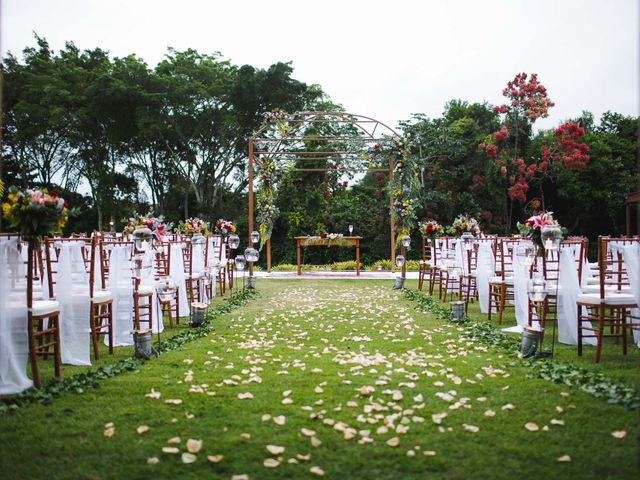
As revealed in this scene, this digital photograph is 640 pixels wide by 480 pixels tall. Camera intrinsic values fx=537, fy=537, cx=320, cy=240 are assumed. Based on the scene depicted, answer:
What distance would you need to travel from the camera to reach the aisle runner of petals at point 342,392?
2834 mm

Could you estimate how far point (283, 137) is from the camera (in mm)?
13180

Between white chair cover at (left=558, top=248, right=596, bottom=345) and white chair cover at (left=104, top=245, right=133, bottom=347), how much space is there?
4.44 meters

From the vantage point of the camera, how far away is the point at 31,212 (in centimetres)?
393

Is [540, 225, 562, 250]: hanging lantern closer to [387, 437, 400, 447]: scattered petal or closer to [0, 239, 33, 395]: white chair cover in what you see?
[387, 437, 400, 447]: scattered petal

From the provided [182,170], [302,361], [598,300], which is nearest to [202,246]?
[302,361]

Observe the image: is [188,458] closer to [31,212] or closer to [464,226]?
[31,212]

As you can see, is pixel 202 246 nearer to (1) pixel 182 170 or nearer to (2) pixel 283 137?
(2) pixel 283 137

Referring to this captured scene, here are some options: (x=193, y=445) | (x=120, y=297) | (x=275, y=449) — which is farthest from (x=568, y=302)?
(x=120, y=297)

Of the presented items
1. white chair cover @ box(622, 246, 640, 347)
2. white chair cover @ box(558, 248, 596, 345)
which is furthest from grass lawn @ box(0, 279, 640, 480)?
white chair cover @ box(622, 246, 640, 347)

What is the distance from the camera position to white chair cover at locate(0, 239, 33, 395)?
371 centimetres

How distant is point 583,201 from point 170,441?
1887 centimetres

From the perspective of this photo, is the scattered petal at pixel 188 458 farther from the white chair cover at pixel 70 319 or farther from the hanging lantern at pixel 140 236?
the hanging lantern at pixel 140 236

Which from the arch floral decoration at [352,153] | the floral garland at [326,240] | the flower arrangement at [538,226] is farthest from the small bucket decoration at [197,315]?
the floral garland at [326,240]

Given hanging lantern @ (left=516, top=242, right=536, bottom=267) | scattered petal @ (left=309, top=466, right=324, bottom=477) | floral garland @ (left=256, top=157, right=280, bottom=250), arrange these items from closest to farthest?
scattered petal @ (left=309, top=466, right=324, bottom=477) < hanging lantern @ (left=516, top=242, right=536, bottom=267) < floral garland @ (left=256, top=157, right=280, bottom=250)
